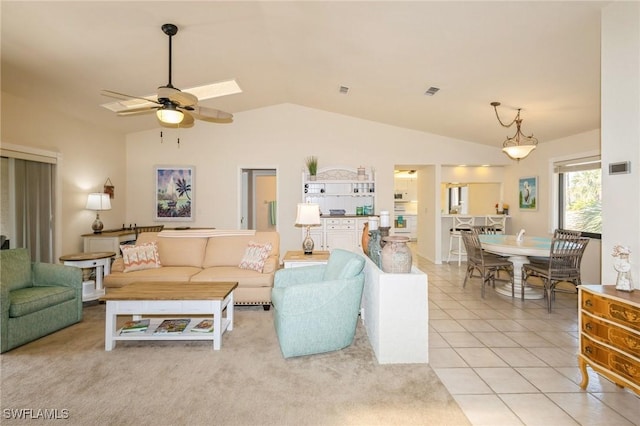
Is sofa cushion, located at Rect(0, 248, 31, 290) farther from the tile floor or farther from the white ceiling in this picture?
the tile floor

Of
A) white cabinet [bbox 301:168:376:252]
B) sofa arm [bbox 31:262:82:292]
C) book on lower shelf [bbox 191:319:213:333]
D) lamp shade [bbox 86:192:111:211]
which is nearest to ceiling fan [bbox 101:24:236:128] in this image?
sofa arm [bbox 31:262:82:292]

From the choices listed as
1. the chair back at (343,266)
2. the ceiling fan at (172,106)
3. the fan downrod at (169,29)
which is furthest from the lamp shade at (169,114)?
Answer: the chair back at (343,266)

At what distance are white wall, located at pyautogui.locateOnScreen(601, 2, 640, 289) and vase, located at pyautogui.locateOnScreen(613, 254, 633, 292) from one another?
0.73ft

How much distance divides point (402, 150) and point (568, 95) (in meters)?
3.33

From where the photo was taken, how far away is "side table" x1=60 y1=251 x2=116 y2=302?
170 inches

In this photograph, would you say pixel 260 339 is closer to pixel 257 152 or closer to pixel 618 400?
pixel 618 400

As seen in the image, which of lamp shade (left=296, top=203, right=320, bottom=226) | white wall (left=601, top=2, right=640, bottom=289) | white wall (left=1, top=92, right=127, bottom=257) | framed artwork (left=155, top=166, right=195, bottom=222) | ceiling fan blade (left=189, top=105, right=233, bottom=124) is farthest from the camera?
framed artwork (left=155, top=166, right=195, bottom=222)

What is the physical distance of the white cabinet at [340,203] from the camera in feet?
21.6

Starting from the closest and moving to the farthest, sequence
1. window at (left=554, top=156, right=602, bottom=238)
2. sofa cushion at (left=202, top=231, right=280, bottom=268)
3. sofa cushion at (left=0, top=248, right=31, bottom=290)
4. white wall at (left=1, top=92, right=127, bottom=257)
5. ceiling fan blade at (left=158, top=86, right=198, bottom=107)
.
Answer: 1. ceiling fan blade at (left=158, top=86, right=198, bottom=107)
2. sofa cushion at (left=0, top=248, right=31, bottom=290)
3. white wall at (left=1, top=92, right=127, bottom=257)
4. sofa cushion at (left=202, top=231, right=280, bottom=268)
5. window at (left=554, top=156, right=602, bottom=238)

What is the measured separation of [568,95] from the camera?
403 cm

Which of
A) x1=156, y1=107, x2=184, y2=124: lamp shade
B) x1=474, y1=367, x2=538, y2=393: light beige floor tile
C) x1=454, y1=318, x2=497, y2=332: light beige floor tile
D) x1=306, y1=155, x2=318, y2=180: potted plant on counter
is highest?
x1=156, y1=107, x2=184, y2=124: lamp shade

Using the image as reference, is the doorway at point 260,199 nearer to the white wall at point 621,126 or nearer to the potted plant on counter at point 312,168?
the potted plant on counter at point 312,168

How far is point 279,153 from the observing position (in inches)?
278

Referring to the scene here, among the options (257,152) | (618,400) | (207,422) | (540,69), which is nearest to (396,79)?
(540,69)
